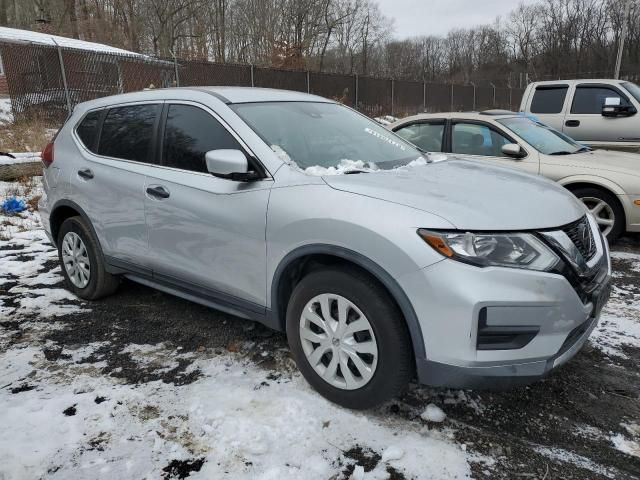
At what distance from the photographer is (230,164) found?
271 centimetres

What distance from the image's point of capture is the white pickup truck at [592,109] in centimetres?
788

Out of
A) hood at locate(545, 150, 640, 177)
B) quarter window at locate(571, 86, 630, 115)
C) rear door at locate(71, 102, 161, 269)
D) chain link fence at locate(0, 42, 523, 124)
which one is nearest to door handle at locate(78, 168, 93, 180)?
rear door at locate(71, 102, 161, 269)

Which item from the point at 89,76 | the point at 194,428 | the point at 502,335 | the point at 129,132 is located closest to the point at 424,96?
the point at 89,76

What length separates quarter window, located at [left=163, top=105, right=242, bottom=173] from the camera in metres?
3.09

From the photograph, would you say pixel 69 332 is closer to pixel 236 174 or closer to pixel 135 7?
pixel 236 174

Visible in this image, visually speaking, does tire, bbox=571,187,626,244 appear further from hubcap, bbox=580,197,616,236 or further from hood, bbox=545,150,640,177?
hood, bbox=545,150,640,177

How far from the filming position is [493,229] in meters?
2.23

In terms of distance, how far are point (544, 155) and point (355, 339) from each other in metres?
4.26

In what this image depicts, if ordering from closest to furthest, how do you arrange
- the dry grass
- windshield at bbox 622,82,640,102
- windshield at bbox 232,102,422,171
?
1. windshield at bbox 232,102,422,171
2. windshield at bbox 622,82,640,102
3. the dry grass

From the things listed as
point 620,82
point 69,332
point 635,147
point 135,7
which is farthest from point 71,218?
point 135,7

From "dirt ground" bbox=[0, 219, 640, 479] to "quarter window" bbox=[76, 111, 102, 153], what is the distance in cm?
135

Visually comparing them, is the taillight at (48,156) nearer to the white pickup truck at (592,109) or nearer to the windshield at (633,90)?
the white pickup truck at (592,109)

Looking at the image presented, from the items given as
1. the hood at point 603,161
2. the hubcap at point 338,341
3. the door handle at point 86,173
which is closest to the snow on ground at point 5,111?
the door handle at point 86,173

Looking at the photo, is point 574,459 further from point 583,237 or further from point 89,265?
point 89,265
